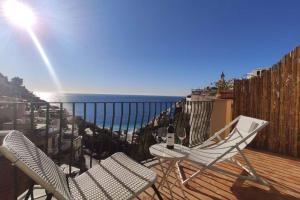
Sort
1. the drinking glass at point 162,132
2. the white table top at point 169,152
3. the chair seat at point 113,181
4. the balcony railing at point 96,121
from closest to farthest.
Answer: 1. the chair seat at point 113,181
2. the white table top at point 169,152
3. the balcony railing at point 96,121
4. the drinking glass at point 162,132

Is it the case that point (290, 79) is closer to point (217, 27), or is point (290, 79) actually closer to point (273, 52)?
point (217, 27)

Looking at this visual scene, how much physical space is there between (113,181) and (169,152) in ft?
2.39

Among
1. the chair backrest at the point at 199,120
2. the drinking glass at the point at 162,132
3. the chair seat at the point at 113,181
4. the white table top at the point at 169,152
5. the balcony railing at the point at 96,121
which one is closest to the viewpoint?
the chair seat at the point at 113,181

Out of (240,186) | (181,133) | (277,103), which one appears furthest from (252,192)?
(277,103)

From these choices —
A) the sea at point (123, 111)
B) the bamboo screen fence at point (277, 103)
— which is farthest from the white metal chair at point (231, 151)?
the bamboo screen fence at point (277, 103)

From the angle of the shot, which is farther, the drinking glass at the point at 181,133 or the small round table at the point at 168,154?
the drinking glass at the point at 181,133

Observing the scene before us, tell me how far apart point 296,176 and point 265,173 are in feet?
1.35

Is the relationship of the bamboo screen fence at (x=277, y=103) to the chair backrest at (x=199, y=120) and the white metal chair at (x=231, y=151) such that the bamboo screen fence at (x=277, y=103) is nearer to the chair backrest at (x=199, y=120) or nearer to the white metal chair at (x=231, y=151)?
the chair backrest at (x=199, y=120)

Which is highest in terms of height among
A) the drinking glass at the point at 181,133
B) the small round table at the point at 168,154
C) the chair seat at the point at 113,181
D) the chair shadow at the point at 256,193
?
the drinking glass at the point at 181,133

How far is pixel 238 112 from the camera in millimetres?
5344

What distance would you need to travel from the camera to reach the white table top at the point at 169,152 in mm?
2359

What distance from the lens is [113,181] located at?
1.97 metres

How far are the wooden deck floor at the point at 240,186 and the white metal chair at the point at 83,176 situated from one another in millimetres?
753

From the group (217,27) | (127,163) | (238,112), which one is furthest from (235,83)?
(217,27)
